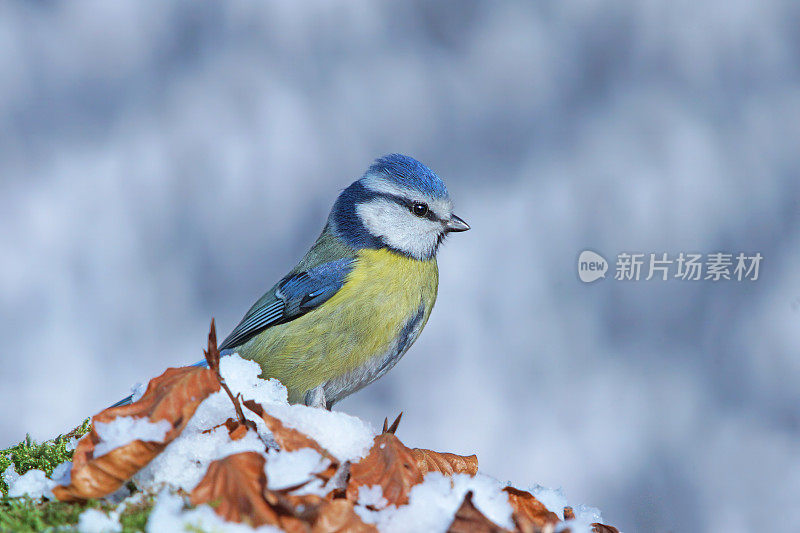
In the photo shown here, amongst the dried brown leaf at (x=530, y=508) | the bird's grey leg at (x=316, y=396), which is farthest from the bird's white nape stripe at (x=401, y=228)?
the dried brown leaf at (x=530, y=508)

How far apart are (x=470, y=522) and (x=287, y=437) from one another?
8.9 inches

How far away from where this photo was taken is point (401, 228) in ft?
5.18

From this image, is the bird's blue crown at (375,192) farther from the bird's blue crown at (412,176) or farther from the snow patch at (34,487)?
the snow patch at (34,487)

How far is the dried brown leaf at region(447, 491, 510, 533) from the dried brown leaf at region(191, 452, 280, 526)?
0.58 feet

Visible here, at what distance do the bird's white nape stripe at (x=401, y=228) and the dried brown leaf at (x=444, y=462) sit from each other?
2.07 ft

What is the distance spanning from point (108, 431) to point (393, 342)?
0.77m

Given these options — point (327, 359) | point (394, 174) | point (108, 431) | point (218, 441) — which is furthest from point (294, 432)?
point (394, 174)

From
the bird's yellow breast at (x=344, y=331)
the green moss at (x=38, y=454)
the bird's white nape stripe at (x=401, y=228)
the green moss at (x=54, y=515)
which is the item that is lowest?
the green moss at (x=38, y=454)

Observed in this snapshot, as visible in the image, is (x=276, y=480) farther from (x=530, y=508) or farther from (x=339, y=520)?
(x=530, y=508)

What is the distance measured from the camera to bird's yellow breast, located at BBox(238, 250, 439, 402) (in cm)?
146

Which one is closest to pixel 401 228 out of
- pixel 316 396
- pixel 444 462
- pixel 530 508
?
pixel 316 396

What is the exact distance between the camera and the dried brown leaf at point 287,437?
2.60ft

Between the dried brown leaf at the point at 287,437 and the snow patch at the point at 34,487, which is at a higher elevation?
the dried brown leaf at the point at 287,437

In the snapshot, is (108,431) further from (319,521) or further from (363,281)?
(363,281)
